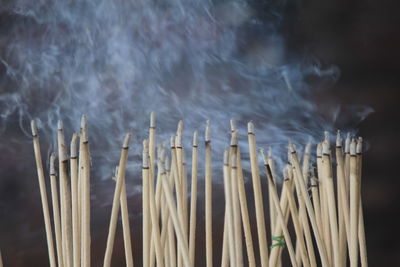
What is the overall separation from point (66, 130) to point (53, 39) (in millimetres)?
242

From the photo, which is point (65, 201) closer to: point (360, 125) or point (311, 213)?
point (311, 213)

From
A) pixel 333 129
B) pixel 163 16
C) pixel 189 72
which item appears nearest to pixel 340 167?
pixel 333 129

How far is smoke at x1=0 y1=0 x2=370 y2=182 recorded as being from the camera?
1.25m

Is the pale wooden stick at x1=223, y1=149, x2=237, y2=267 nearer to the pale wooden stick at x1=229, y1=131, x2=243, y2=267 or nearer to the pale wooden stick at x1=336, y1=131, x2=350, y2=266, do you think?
the pale wooden stick at x1=229, y1=131, x2=243, y2=267

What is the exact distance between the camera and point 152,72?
131 centimetres

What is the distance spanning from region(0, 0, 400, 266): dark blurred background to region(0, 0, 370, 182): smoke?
4cm

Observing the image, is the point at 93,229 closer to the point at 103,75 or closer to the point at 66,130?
the point at 66,130

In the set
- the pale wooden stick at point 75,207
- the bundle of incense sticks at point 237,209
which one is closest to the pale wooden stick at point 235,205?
the bundle of incense sticks at point 237,209

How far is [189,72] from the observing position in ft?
4.23

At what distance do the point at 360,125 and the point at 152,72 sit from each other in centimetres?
53

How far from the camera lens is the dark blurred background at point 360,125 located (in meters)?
1.17

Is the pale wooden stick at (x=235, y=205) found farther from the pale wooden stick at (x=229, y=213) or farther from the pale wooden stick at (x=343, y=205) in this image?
the pale wooden stick at (x=343, y=205)

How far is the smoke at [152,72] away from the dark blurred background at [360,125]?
4 cm

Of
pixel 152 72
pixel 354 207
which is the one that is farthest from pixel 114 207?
pixel 152 72
